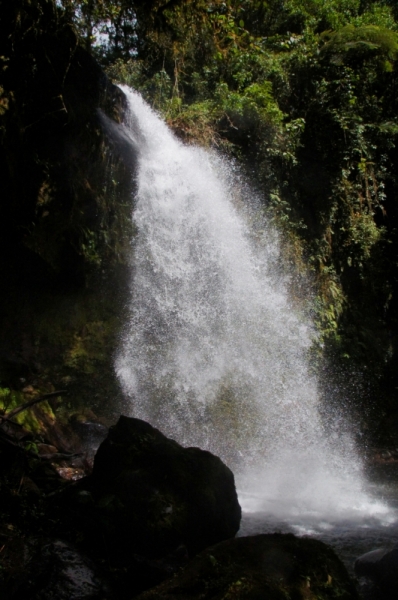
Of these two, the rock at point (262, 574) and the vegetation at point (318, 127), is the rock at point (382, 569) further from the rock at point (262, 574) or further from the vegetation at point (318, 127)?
the vegetation at point (318, 127)

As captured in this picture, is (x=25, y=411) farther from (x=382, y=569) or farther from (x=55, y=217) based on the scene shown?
(x=382, y=569)

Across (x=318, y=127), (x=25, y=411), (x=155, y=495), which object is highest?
(x=318, y=127)

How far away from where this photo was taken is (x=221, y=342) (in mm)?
9391

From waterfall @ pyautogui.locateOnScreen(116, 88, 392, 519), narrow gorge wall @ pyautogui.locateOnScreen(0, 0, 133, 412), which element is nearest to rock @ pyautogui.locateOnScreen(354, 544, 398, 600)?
waterfall @ pyautogui.locateOnScreen(116, 88, 392, 519)

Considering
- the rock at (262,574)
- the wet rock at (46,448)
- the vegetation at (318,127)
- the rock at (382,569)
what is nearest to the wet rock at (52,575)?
the rock at (262,574)

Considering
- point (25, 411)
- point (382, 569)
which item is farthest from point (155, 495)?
point (25, 411)

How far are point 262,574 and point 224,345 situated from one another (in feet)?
21.2

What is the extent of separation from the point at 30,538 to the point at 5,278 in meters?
5.67

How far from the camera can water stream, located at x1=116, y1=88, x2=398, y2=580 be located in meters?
8.41

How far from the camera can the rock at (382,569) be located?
3.95 m

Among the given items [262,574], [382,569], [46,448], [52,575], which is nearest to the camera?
[262,574]

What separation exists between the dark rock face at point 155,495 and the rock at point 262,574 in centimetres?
93

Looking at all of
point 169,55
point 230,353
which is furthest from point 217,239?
point 169,55

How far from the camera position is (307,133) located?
13148 millimetres
